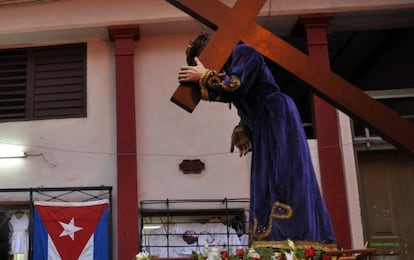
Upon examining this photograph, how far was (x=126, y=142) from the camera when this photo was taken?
7613 millimetres

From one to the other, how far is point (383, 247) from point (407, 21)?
10.6 feet

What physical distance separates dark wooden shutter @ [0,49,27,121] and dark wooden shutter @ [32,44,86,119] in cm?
18

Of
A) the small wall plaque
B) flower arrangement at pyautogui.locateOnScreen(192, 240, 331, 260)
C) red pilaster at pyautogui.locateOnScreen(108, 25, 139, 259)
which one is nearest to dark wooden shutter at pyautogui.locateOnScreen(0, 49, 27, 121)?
red pilaster at pyautogui.locateOnScreen(108, 25, 139, 259)

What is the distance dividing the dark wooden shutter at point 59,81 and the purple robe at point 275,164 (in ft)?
18.7

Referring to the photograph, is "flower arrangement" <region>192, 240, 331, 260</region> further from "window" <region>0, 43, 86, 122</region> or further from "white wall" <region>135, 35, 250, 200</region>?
"window" <region>0, 43, 86, 122</region>

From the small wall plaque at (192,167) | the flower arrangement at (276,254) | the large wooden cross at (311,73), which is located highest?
the small wall plaque at (192,167)

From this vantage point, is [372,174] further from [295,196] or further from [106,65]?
[295,196]

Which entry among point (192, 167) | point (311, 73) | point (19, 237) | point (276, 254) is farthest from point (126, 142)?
point (276, 254)

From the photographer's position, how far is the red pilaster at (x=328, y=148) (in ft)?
23.6

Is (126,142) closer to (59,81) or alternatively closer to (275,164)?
(59,81)

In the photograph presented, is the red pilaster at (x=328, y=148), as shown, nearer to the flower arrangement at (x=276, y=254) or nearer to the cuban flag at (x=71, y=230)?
the cuban flag at (x=71, y=230)

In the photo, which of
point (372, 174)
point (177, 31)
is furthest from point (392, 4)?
point (177, 31)

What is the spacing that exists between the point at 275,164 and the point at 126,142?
17.3 feet

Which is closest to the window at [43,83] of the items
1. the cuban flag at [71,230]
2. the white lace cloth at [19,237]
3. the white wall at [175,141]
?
the white wall at [175,141]
